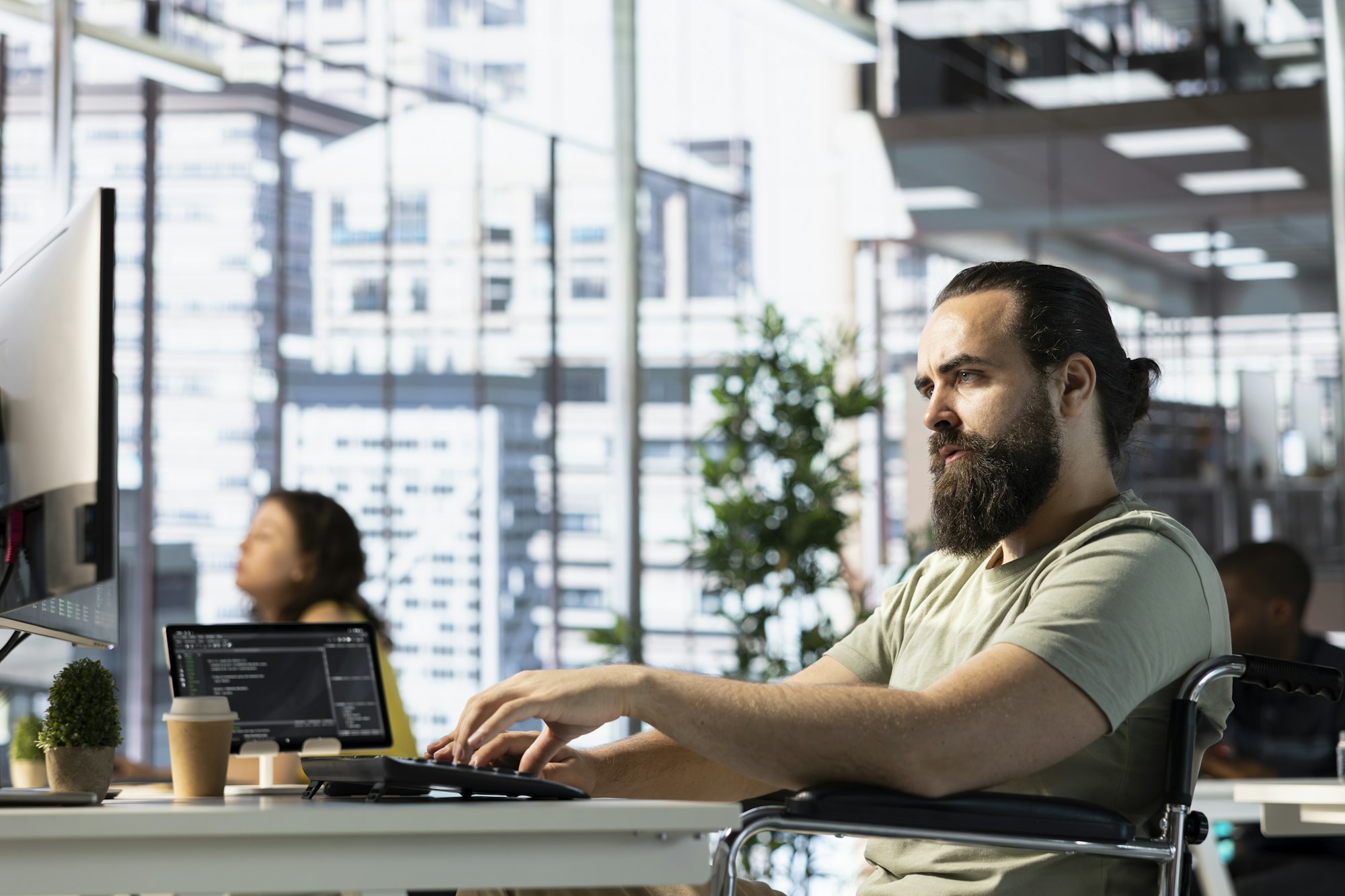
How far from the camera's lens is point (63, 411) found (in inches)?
49.1

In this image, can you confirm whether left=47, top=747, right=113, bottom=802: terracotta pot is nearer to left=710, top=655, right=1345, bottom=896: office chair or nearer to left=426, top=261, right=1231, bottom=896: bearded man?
left=426, top=261, right=1231, bottom=896: bearded man

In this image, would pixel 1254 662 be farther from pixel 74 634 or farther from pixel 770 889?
pixel 74 634

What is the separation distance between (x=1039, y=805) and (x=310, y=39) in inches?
171

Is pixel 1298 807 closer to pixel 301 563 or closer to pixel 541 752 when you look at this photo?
pixel 541 752

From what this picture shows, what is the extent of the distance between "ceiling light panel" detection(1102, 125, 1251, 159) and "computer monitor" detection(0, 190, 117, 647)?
4.71 metres

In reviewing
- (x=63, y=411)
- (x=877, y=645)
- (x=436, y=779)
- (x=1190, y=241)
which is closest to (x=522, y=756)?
(x=436, y=779)

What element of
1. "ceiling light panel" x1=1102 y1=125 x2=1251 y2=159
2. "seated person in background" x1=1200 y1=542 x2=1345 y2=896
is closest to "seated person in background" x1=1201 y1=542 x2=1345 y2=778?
"seated person in background" x1=1200 y1=542 x2=1345 y2=896

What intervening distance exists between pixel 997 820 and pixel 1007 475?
52 cm

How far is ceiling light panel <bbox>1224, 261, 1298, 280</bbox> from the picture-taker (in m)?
5.18

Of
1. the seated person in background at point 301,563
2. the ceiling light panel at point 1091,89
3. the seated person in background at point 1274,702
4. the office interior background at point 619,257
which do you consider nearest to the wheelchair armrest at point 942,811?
the seated person in background at point 1274,702

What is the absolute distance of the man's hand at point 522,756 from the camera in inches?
56.2

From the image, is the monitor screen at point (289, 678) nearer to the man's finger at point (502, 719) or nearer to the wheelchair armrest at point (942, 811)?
the man's finger at point (502, 719)

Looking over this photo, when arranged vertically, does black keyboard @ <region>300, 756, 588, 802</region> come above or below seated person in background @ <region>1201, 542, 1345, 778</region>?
above

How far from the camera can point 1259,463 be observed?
17.2 ft
